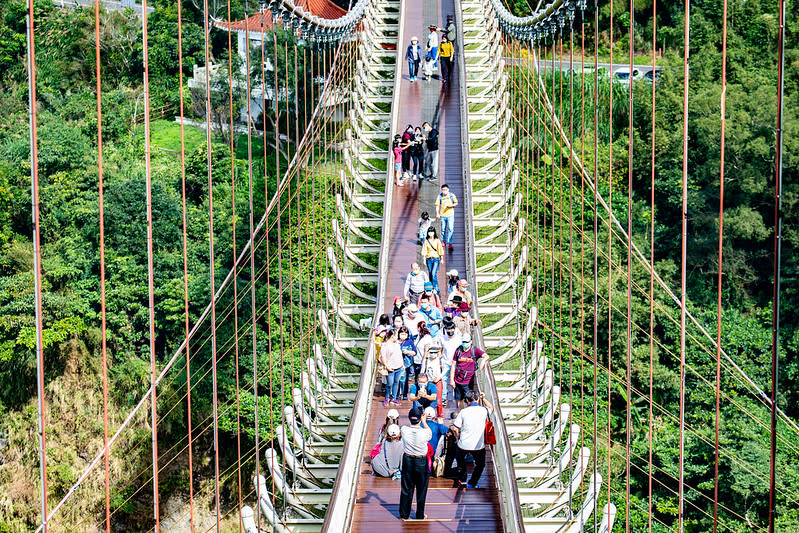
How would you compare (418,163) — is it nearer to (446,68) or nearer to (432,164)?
(432,164)

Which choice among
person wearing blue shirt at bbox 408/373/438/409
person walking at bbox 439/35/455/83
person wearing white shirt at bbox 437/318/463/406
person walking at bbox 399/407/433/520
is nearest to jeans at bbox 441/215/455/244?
person wearing white shirt at bbox 437/318/463/406

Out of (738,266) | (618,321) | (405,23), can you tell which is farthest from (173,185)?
(738,266)

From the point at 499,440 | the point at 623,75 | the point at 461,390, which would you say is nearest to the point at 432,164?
the point at 461,390

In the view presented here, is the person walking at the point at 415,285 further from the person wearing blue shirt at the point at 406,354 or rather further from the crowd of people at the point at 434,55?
the crowd of people at the point at 434,55

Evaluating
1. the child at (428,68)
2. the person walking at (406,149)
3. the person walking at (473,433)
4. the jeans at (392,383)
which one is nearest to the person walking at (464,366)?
the jeans at (392,383)

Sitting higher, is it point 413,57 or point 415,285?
point 413,57

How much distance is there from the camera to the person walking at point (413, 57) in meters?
24.4

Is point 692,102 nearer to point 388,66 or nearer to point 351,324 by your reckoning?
point 388,66

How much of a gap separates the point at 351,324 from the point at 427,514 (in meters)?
7.30

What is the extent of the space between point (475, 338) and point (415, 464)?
3869mm

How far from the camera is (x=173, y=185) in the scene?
1345 inches

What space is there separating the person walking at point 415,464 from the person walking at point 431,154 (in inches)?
358

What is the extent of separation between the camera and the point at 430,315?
14.2m

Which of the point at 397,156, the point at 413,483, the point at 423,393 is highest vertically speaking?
the point at 397,156
